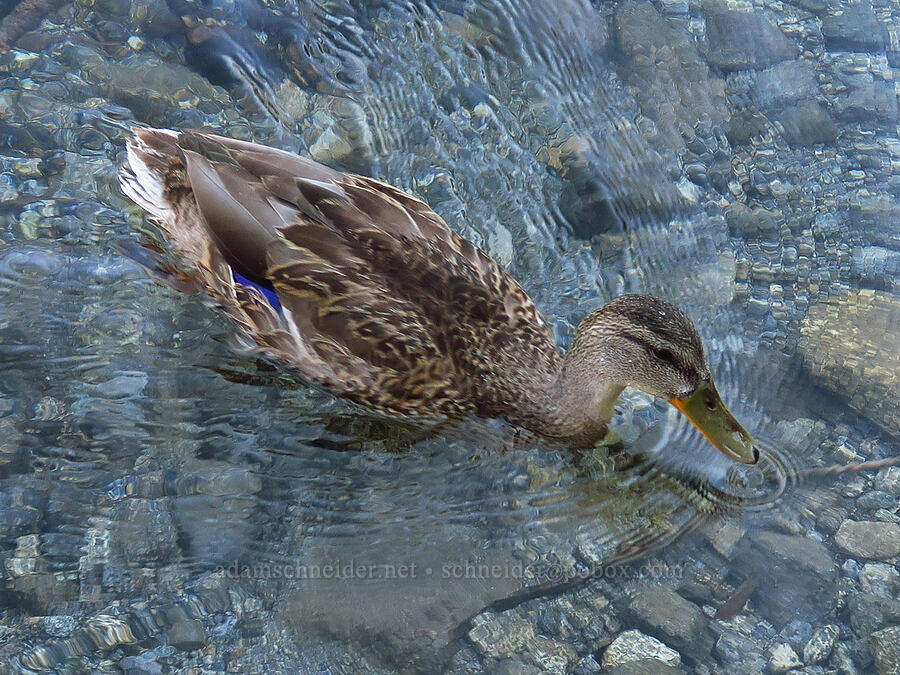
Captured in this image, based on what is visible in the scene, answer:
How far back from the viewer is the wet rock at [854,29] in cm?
710

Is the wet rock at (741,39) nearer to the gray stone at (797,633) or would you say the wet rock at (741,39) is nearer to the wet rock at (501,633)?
the gray stone at (797,633)

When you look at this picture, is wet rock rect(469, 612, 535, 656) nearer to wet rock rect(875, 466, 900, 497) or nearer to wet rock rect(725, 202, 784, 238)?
wet rock rect(875, 466, 900, 497)

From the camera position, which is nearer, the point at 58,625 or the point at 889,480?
the point at 58,625

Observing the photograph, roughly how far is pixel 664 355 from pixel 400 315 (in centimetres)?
123

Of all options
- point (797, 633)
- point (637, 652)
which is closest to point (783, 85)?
point (797, 633)

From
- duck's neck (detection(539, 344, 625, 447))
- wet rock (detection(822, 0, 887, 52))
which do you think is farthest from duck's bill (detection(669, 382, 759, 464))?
wet rock (detection(822, 0, 887, 52))

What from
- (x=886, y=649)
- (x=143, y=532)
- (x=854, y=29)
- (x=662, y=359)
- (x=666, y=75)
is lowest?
(x=143, y=532)

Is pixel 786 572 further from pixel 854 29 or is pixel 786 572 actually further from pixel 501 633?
pixel 854 29

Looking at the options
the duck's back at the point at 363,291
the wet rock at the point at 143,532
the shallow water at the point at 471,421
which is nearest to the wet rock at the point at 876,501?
the shallow water at the point at 471,421

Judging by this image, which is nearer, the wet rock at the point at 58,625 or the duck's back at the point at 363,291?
the wet rock at the point at 58,625

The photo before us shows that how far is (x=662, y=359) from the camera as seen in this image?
4.23 metres

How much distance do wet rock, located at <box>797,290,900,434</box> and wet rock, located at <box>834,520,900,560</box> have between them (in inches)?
25.3

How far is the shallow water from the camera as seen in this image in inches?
161

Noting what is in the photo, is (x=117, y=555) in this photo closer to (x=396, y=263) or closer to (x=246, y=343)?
(x=246, y=343)
